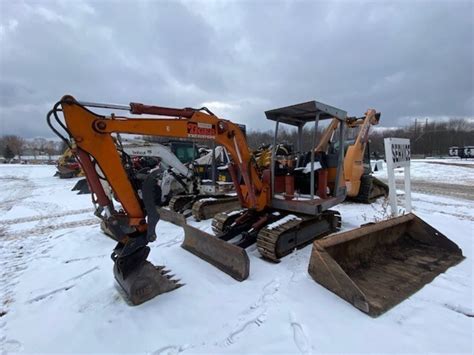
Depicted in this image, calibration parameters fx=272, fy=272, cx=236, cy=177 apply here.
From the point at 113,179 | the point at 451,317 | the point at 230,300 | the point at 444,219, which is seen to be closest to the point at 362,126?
the point at 444,219

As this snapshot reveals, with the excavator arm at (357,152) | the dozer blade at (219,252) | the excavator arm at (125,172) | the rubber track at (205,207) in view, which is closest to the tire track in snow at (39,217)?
the rubber track at (205,207)

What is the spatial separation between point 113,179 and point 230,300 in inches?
77.5

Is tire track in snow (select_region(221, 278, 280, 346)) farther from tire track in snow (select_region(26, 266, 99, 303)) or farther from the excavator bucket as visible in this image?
tire track in snow (select_region(26, 266, 99, 303))

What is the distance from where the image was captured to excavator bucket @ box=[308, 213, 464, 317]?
126 inches

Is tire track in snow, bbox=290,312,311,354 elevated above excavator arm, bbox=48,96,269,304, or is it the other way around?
excavator arm, bbox=48,96,269,304

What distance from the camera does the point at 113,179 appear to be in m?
3.07

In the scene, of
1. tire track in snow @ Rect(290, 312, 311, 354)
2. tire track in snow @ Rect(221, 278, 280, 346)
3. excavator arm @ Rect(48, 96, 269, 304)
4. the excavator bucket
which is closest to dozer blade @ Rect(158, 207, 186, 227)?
excavator arm @ Rect(48, 96, 269, 304)

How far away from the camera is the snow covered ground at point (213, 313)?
2.58 meters

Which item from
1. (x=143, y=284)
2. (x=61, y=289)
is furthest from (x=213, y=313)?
(x=61, y=289)

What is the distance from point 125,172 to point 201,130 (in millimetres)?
1256

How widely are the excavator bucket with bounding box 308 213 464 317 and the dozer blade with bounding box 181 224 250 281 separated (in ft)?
3.08

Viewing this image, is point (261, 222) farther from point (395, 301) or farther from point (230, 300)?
point (395, 301)

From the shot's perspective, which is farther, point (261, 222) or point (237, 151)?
point (261, 222)

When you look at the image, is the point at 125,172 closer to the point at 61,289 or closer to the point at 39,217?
the point at 61,289
